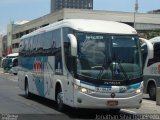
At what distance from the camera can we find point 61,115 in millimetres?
15680

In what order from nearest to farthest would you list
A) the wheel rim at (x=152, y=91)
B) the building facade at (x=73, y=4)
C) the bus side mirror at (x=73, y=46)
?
the bus side mirror at (x=73, y=46) < the wheel rim at (x=152, y=91) < the building facade at (x=73, y=4)

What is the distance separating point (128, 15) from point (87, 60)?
263ft

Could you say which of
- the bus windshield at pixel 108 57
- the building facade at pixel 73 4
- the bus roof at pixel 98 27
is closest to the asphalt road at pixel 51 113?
the bus windshield at pixel 108 57

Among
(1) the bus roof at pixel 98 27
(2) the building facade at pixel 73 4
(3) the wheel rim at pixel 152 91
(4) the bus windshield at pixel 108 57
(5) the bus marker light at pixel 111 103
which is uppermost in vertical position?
(2) the building facade at pixel 73 4

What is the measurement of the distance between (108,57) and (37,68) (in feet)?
20.2

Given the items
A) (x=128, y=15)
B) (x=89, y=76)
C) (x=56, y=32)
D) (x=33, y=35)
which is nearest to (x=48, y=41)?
(x=56, y=32)

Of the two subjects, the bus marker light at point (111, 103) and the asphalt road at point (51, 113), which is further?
the asphalt road at point (51, 113)

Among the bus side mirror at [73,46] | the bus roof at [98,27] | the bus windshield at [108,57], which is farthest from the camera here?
the bus roof at [98,27]

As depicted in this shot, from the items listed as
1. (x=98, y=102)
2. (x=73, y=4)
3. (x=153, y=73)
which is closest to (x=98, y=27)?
(x=98, y=102)

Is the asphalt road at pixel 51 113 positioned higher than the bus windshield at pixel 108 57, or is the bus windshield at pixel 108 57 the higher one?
the bus windshield at pixel 108 57

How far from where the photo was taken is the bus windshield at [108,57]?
590 inches

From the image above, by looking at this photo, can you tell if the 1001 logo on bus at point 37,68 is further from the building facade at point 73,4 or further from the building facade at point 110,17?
the building facade at point 73,4

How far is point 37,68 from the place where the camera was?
67.8 ft

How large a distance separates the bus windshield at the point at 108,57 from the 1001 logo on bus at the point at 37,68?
502cm
